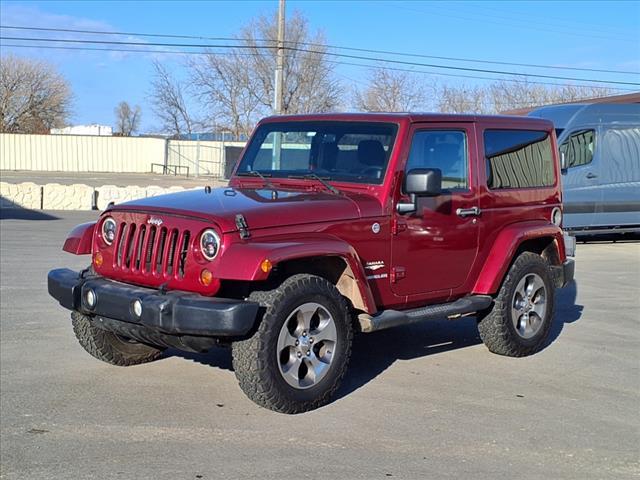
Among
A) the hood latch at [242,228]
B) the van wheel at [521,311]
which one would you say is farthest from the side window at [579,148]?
the hood latch at [242,228]

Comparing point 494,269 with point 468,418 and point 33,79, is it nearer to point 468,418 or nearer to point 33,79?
point 468,418

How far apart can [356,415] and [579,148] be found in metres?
11.6

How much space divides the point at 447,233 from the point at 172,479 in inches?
120

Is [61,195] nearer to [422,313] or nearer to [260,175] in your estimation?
[260,175]

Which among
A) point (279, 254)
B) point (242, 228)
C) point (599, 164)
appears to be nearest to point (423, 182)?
point (279, 254)

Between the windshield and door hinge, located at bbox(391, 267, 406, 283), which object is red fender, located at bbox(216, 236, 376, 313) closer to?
door hinge, located at bbox(391, 267, 406, 283)

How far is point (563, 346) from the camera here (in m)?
7.43

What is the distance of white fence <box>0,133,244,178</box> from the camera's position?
2128 inches

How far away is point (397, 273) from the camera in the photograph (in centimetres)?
591

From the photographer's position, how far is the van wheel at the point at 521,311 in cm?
673

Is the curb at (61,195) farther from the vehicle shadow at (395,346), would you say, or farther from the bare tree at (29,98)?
the bare tree at (29,98)

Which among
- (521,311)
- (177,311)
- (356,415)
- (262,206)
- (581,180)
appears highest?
(581,180)

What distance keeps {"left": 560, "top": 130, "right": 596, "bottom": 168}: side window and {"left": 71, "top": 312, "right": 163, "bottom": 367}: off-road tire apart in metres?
10.8

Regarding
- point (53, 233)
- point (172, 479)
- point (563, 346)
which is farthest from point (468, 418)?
point (53, 233)
